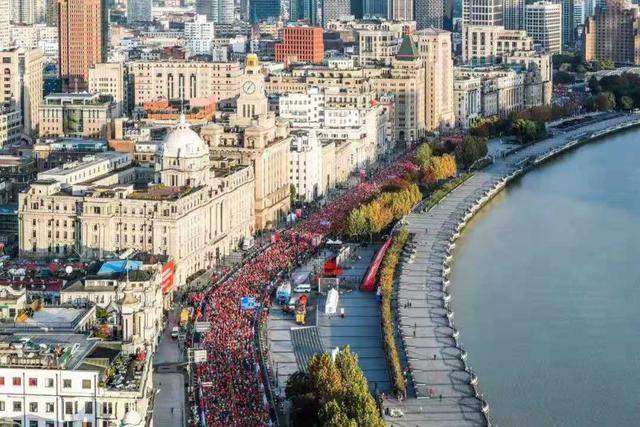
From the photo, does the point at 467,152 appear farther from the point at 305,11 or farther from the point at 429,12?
the point at 305,11

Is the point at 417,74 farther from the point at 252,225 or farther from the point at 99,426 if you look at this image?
the point at 99,426

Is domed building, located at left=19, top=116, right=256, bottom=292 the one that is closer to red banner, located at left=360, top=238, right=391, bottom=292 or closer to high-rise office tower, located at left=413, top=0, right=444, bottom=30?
red banner, located at left=360, top=238, right=391, bottom=292

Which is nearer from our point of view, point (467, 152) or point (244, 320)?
point (244, 320)

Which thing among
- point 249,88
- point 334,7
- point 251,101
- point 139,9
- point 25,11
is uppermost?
point 139,9

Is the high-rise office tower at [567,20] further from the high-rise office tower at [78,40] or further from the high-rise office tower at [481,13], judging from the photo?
the high-rise office tower at [78,40]

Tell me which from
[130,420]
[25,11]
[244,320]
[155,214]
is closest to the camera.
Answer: [130,420]

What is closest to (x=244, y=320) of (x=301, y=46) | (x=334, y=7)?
(x=301, y=46)
